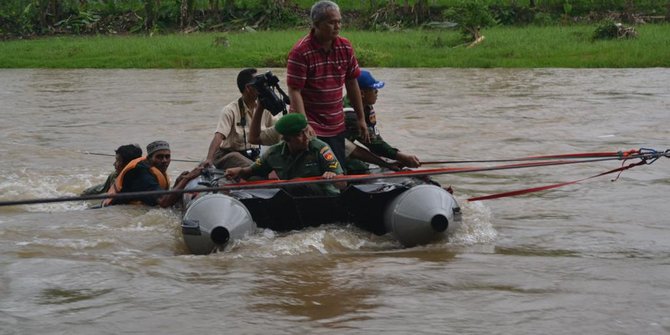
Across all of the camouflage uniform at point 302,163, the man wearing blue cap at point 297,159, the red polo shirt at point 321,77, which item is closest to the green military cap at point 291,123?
the man wearing blue cap at point 297,159

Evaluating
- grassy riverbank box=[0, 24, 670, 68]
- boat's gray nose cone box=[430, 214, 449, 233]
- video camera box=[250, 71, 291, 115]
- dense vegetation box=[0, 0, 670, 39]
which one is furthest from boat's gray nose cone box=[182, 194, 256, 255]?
dense vegetation box=[0, 0, 670, 39]

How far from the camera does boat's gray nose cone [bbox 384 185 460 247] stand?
719cm

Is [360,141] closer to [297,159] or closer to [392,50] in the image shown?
[297,159]

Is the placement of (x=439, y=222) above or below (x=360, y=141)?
below

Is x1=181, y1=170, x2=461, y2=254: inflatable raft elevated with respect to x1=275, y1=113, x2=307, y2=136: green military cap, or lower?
lower

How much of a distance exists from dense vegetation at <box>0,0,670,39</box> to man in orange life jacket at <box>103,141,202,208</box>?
73.3ft

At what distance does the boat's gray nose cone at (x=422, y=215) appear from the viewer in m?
7.19

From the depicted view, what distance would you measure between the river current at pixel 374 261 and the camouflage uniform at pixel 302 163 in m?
0.41

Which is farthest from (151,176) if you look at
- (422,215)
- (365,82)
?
(422,215)

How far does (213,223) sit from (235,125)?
176 cm

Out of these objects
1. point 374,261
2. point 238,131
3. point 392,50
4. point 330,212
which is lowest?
point 392,50

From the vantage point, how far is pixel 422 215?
23.6 feet

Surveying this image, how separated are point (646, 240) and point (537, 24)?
74.5ft

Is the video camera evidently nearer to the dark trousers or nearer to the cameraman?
the dark trousers
